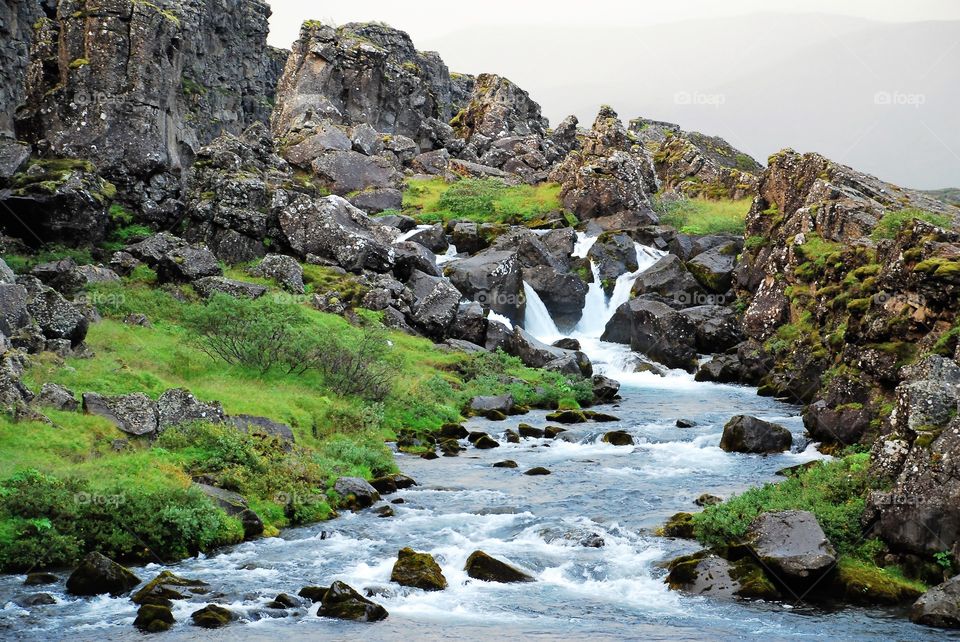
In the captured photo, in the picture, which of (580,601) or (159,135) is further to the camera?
(159,135)

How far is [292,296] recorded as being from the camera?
41000mm

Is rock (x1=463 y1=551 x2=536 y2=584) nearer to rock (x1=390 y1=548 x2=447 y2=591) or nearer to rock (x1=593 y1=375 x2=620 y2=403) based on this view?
rock (x1=390 y1=548 x2=447 y2=591)

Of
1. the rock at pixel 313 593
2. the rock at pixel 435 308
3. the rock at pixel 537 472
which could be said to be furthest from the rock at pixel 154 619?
the rock at pixel 435 308

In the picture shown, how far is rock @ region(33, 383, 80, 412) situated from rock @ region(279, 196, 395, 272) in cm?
2637

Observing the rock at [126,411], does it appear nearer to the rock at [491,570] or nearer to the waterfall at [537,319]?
the rock at [491,570]

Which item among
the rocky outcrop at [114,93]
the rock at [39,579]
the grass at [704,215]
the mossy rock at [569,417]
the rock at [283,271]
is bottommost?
the rock at [39,579]

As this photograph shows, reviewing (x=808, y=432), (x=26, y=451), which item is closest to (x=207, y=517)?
(x=26, y=451)

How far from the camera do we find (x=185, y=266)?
4162 centimetres

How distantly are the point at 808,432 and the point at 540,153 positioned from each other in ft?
186

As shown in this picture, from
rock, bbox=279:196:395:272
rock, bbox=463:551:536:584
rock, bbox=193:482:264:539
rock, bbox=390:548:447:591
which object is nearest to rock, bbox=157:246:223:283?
rock, bbox=279:196:395:272

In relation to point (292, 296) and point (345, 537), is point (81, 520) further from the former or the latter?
point (292, 296)

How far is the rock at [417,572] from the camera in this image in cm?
1706

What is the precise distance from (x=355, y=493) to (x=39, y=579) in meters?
7.88

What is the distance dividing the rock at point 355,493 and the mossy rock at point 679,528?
23.7 feet
